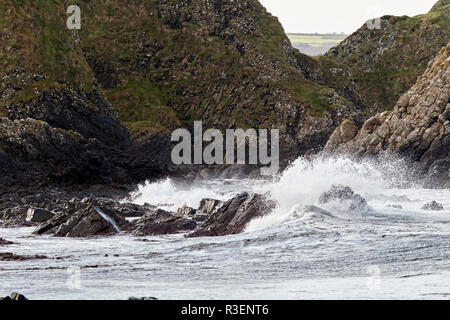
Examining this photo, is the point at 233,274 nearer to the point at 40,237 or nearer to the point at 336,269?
the point at 336,269

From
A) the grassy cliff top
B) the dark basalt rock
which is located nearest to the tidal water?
the dark basalt rock

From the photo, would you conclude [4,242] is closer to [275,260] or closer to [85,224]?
[85,224]

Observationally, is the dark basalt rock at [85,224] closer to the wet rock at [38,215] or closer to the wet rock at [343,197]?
the wet rock at [38,215]

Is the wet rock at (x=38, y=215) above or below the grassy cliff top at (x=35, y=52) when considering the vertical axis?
below

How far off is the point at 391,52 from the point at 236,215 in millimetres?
139115

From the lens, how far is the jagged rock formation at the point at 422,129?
170 ft

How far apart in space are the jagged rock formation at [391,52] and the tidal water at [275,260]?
124 m

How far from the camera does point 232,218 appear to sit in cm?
2445

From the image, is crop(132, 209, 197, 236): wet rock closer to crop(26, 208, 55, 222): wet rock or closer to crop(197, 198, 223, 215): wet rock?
crop(197, 198, 223, 215): wet rock

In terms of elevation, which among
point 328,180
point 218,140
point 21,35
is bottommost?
point 218,140

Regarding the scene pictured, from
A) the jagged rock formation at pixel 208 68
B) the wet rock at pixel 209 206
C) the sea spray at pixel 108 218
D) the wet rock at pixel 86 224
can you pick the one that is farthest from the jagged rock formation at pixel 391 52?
the wet rock at pixel 86 224

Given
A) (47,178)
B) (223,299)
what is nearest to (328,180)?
(223,299)

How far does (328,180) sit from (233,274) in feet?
45.3

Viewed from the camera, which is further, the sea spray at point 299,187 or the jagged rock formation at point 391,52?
the jagged rock formation at point 391,52
